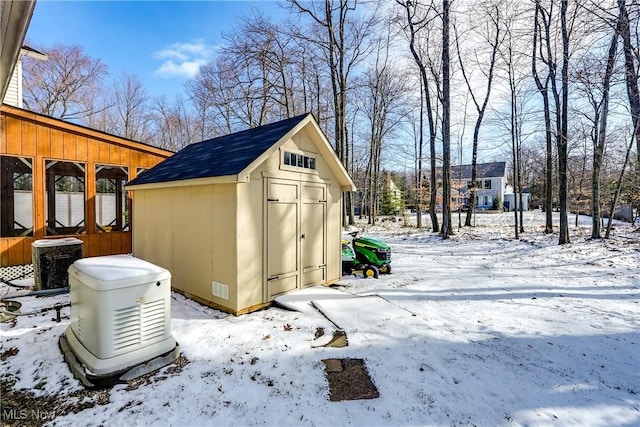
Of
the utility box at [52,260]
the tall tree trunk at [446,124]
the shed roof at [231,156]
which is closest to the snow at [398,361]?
the utility box at [52,260]

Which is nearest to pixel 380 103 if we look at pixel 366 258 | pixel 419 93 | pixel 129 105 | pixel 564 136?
pixel 419 93

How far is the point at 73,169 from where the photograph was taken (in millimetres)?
7816

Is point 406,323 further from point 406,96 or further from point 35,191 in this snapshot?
point 406,96

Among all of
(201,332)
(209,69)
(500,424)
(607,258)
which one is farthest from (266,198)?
(209,69)

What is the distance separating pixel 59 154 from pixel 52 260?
290 cm

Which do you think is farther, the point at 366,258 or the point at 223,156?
the point at 366,258

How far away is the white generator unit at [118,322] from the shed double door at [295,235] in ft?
6.60

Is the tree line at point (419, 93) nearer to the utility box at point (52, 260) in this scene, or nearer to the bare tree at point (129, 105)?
the bare tree at point (129, 105)

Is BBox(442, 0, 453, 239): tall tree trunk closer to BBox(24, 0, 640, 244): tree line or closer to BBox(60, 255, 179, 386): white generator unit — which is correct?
BBox(24, 0, 640, 244): tree line

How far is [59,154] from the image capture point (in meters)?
7.01

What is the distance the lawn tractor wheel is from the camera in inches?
279

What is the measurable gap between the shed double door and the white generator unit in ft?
6.60

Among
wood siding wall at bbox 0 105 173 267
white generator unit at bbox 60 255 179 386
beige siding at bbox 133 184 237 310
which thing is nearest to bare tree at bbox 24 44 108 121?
wood siding wall at bbox 0 105 173 267

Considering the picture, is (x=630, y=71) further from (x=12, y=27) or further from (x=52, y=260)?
(x=52, y=260)
